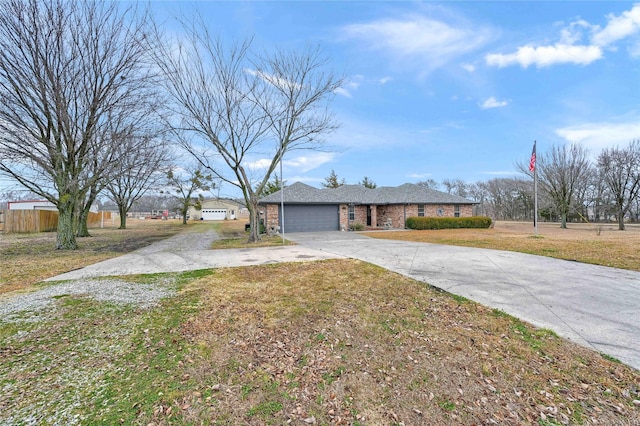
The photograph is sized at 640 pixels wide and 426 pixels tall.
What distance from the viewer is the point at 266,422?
2100 mm

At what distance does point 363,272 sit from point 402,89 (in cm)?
1186

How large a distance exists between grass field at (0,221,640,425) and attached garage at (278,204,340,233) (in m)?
15.5

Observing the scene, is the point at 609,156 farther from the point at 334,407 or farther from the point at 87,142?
the point at 87,142

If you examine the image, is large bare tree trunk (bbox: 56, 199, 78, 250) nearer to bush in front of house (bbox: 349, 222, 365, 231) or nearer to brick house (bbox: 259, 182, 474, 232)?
brick house (bbox: 259, 182, 474, 232)

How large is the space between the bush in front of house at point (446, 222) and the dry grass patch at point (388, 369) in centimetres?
1809

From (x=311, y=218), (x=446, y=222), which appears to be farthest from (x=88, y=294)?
(x=446, y=222)

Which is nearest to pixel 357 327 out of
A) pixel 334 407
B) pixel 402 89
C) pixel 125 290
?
pixel 334 407

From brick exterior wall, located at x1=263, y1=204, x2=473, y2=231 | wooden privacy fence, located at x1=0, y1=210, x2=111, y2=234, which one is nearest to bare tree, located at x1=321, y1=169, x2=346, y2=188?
brick exterior wall, located at x1=263, y1=204, x2=473, y2=231

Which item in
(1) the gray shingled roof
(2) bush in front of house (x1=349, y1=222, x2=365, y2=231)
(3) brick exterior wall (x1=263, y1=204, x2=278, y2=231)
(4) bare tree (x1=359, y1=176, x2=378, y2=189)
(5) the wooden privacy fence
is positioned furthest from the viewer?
(4) bare tree (x1=359, y1=176, x2=378, y2=189)

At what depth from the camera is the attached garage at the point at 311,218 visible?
20078 millimetres

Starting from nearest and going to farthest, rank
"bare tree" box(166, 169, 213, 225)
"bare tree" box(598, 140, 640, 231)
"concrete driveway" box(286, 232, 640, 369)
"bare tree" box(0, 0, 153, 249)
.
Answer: "concrete driveway" box(286, 232, 640, 369), "bare tree" box(0, 0, 153, 249), "bare tree" box(598, 140, 640, 231), "bare tree" box(166, 169, 213, 225)

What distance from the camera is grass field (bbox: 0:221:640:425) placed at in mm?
2188

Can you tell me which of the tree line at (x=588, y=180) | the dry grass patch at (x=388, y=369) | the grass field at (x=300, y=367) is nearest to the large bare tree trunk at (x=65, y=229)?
the grass field at (x=300, y=367)

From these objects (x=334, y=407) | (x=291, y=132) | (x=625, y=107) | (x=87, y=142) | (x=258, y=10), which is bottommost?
(x=334, y=407)
